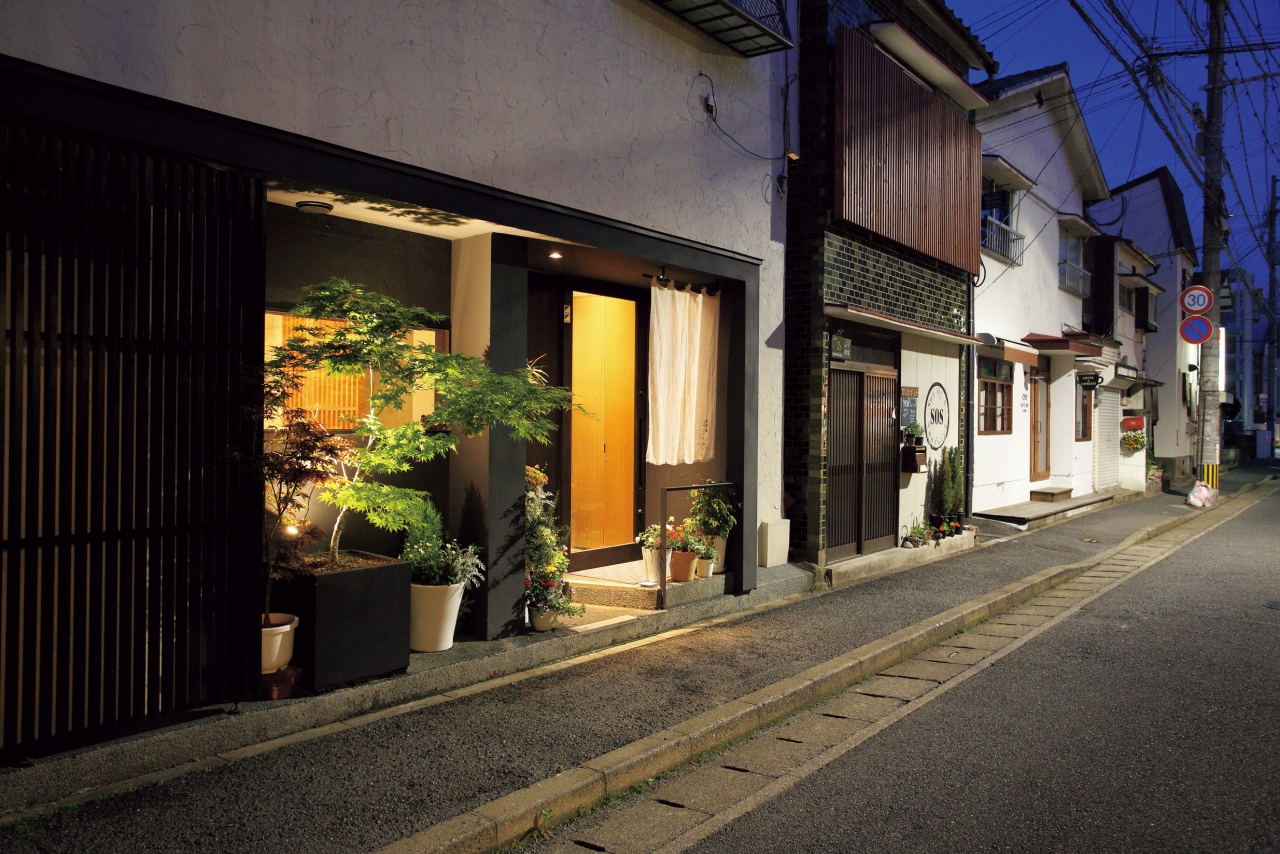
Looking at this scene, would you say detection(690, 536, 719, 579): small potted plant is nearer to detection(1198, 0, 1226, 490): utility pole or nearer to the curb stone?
the curb stone

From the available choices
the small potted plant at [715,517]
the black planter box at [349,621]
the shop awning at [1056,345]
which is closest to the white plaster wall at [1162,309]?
the shop awning at [1056,345]

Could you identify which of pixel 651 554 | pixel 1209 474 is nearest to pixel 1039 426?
pixel 1209 474

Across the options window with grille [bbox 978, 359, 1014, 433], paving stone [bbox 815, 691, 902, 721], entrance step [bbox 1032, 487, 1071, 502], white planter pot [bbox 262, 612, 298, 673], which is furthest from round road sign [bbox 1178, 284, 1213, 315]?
white planter pot [bbox 262, 612, 298, 673]

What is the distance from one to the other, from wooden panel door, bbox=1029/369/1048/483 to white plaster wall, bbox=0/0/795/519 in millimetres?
11393

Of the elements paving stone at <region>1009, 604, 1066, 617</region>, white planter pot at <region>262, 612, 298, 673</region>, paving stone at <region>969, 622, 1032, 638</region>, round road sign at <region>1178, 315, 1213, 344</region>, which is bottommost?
paving stone at <region>969, 622, 1032, 638</region>

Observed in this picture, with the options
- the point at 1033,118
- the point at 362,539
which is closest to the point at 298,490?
the point at 362,539

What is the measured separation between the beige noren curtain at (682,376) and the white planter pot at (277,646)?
4369 millimetres

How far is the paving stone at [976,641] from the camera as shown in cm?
839

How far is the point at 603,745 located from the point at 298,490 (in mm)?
2534

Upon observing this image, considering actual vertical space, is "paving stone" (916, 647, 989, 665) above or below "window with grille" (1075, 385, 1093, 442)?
below

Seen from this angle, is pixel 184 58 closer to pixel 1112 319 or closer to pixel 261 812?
pixel 261 812

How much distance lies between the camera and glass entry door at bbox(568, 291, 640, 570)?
965 centimetres

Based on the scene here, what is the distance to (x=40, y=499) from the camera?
4.45 metres

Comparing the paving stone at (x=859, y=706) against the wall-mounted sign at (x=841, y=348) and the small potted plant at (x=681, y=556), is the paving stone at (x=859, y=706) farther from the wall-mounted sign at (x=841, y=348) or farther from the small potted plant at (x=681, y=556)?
the wall-mounted sign at (x=841, y=348)
